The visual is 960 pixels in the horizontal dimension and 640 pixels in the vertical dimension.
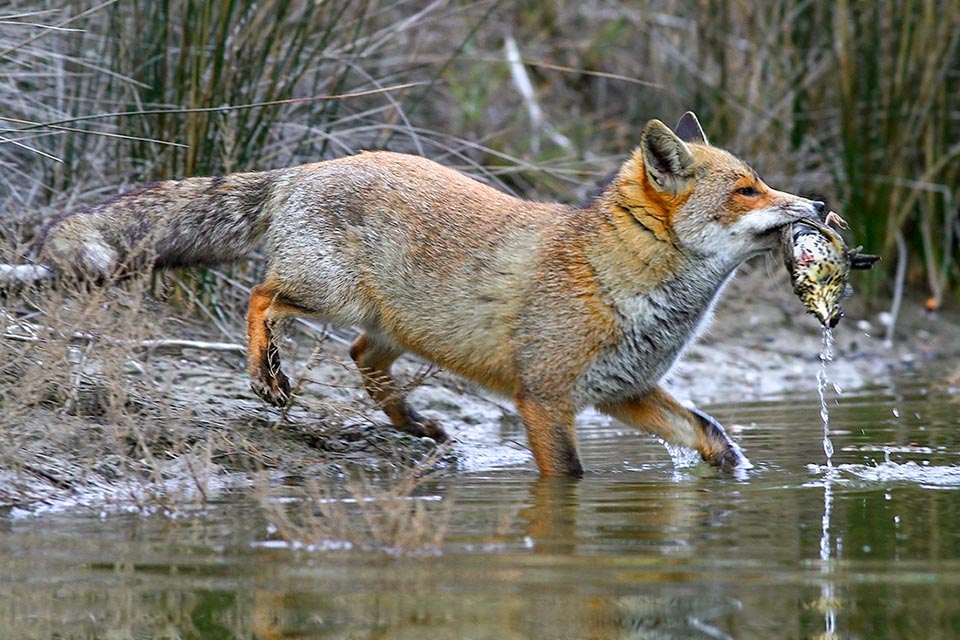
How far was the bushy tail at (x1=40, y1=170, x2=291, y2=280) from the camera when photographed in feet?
24.5

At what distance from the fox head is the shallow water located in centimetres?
134

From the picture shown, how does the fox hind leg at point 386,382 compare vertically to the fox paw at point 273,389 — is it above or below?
below

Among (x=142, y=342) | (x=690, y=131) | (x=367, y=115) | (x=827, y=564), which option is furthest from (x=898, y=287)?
(x=827, y=564)

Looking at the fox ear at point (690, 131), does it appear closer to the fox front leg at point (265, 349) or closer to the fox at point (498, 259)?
the fox at point (498, 259)

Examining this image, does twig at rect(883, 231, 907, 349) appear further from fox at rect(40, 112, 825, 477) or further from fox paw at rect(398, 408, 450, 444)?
fox paw at rect(398, 408, 450, 444)

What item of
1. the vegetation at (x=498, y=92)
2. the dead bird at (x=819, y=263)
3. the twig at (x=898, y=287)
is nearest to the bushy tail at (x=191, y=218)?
the vegetation at (x=498, y=92)


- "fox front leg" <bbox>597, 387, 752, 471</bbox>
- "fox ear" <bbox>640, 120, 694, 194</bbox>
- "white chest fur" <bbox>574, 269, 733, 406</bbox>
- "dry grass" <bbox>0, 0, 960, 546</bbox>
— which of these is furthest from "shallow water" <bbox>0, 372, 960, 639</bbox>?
"fox ear" <bbox>640, 120, 694, 194</bbox>

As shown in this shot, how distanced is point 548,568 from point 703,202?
3.24 metres

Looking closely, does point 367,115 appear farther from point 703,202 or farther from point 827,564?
point 827,564

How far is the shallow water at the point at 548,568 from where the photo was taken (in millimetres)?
3934

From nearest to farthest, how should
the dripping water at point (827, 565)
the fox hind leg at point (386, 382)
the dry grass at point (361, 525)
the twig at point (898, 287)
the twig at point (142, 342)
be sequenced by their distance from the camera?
the dripping water at point (827, 565)
the dry grass at point (361, 525)
the twig at point (142, 342)
the fox hind leg at point (386, 382)
the twig at point (898, 287)

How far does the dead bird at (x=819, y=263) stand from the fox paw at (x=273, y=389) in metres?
2.88

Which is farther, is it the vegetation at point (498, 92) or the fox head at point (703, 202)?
the vegetation at point (498, 92)

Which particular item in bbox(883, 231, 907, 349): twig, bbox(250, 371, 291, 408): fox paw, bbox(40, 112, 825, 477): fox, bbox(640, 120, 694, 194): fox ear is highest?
bbox(640, 120, 694, 194): fox ear
